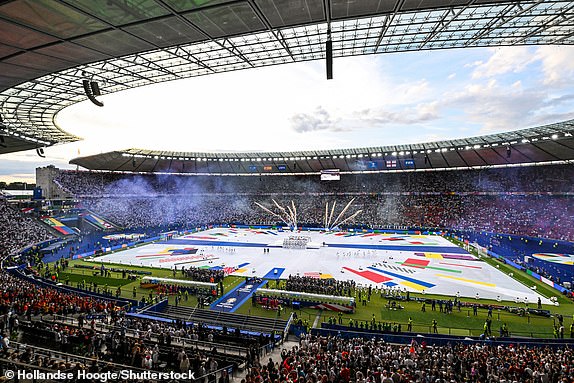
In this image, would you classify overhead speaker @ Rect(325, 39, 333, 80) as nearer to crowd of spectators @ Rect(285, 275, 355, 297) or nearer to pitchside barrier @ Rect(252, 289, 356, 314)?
pitchside barrier @ Rect(252, 289, 356, 314)

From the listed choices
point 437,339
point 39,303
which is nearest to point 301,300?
point 437,339

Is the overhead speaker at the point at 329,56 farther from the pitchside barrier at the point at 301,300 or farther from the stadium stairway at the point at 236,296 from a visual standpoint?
the stadium stairway at the point at 236,296

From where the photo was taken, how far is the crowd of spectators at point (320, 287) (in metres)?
24.2

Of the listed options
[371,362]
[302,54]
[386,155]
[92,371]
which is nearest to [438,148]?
[386,155]

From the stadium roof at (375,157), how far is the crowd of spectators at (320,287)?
38.4 m

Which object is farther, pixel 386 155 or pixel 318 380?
pixel 386 155

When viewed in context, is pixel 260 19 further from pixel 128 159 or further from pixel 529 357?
pixel 128 159

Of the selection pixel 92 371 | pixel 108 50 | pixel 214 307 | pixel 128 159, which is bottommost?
pixel 214 307

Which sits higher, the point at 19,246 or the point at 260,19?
the point at 260,19

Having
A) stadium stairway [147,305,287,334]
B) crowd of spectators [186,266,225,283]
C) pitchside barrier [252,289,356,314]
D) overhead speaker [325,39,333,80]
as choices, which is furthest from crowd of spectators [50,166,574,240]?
overhead speaker [325,39,333,80]

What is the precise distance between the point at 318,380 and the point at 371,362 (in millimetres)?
3013

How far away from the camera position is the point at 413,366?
10820 mm

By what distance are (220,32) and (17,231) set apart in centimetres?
4672

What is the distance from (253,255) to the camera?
127 ft
